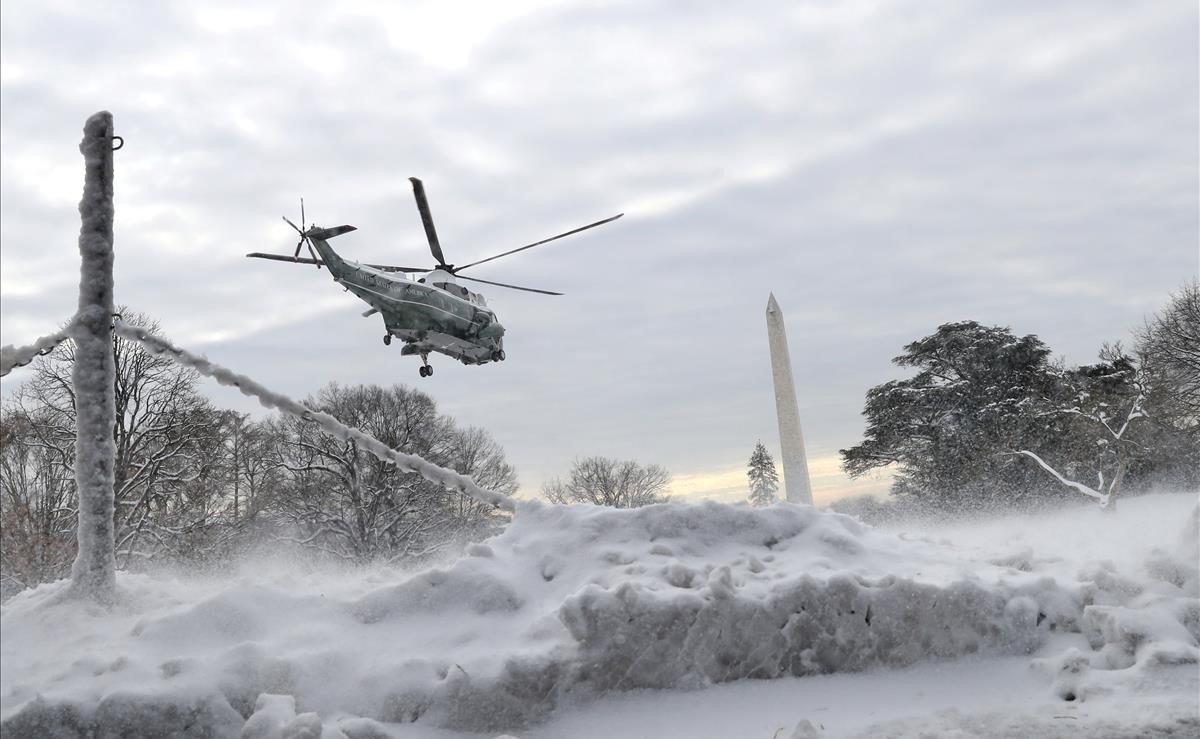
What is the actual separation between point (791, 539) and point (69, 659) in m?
5.12

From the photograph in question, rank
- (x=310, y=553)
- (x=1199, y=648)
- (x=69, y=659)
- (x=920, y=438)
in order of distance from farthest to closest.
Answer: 1. (x=920, y=438)
2. (x=310, y=553)
3. (x=1199, y=648)
4. (x=69, y=659)

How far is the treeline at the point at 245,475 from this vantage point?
60.9 feet

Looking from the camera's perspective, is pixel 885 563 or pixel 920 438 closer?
pixel 885 563

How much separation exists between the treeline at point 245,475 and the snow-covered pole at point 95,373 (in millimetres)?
8404

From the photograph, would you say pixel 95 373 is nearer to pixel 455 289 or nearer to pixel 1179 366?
pixel 455 289

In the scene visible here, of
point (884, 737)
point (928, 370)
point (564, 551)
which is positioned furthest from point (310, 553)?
point (928, 370)

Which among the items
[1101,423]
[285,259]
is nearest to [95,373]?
[285,259]

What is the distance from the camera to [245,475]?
89.1ft

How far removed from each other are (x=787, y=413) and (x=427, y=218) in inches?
411

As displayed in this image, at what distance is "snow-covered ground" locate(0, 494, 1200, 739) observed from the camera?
4.73 meters

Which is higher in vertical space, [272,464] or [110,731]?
[272,464]

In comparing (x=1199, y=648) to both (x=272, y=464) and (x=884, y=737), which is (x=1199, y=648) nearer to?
(x=884, y=737)

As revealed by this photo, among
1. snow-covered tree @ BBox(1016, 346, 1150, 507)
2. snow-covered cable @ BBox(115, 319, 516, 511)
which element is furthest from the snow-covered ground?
snow-covered tree @ BBox(1016, 346, 1150, 507)

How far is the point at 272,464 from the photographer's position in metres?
25.2
